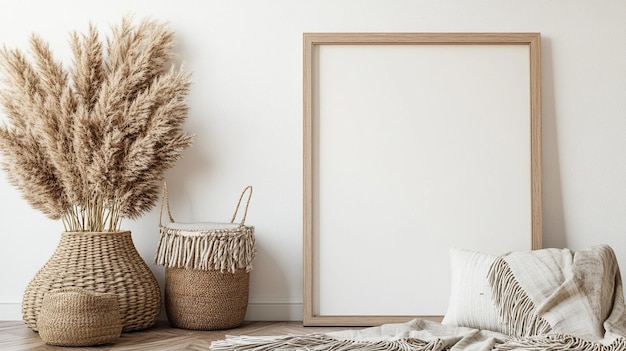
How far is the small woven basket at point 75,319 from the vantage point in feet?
8.42

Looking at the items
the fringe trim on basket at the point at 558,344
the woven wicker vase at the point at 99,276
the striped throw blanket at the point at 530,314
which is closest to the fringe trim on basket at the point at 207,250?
the woven wicker vase at the point at 99,276

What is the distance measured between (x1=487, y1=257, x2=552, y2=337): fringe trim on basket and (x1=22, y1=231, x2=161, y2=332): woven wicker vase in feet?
4.51

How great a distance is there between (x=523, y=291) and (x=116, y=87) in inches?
68.6

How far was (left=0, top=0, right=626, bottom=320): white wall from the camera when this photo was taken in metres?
3.13

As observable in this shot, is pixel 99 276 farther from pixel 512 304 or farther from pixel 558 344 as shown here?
pixel 558 344

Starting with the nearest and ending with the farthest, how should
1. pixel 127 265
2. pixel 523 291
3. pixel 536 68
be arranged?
pixel 523 291
pixel 127 265
pixel 536 68

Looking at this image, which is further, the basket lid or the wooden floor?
the basket lid

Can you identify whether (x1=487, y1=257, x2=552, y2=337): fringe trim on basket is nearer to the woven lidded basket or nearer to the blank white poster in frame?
the blank white poster in frame

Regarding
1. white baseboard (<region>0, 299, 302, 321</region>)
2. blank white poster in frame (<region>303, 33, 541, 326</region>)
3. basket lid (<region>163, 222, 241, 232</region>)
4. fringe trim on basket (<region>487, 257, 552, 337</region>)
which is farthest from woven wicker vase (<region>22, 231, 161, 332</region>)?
fringe trim on basket (<region>487, 257, 552, 337</region>)

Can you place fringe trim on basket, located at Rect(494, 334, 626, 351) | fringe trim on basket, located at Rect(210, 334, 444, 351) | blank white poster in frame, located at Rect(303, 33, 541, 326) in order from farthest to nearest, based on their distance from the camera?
1. blank white poster in frame, located at Rect(303, 33, 541, 326)
2. fringe trim on basket, located at Rect(210, 334, 444, 351)
3. fringe trim on basket, located at Rect(494, 334, 626, 351)

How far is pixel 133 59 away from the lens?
296 centimetres

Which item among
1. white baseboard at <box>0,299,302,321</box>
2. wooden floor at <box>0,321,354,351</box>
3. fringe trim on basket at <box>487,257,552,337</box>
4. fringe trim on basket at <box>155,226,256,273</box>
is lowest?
wooden floor at <box>0,321,354,351</box>

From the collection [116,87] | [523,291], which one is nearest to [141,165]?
[116,87]

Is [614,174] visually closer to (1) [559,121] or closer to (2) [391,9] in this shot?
(1) [559,121]
